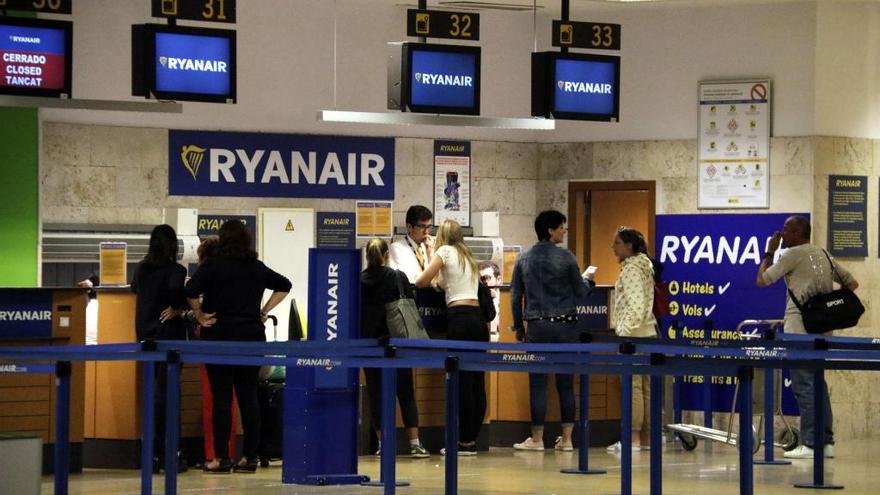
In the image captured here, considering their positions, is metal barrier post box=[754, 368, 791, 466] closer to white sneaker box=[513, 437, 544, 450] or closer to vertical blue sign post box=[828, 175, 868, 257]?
white sneaker box=[513, 437, 544, 450]

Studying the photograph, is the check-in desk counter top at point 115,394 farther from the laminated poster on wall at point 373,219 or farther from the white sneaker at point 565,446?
the laminated poster on wall at point 373,219

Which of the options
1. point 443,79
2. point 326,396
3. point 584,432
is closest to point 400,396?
point 584,432

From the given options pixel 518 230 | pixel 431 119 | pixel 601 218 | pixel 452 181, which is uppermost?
pixel 431 119

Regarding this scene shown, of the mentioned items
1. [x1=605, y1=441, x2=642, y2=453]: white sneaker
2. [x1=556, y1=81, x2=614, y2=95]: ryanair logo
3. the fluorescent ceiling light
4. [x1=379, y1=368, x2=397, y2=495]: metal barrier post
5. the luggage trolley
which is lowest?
[x1=605, y1=441, x2=642, y2=453]: white sneaker

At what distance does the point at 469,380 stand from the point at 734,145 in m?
3.71

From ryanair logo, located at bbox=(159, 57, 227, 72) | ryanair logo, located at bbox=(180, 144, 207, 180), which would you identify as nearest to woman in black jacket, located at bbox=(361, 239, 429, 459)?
ryanair logo, located at bbox=(159, 57, 227, 72)

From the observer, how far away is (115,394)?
389 inches

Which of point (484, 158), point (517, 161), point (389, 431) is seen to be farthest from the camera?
point (517, 161)

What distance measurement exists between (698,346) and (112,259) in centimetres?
511

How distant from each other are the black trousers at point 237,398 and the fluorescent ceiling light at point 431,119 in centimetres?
205

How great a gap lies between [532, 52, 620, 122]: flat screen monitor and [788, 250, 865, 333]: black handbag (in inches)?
→ 72.8

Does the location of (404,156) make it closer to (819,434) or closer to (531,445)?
(531,445)

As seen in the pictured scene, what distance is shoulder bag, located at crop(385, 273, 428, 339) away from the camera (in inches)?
398

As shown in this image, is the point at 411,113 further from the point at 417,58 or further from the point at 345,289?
the point at 345,289
